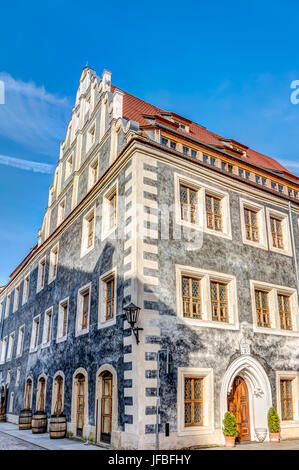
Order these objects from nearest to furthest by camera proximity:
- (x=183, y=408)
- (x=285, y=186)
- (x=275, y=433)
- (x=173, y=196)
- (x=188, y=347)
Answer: (x=183, y=408) < (x=188, y=347) < (x=275, y=433) < (x=173, y=196) < (x=285, y=186)

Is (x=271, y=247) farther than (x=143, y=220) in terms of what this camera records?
Yes

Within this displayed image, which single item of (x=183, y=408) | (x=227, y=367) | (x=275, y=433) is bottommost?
(x=275, y=433)

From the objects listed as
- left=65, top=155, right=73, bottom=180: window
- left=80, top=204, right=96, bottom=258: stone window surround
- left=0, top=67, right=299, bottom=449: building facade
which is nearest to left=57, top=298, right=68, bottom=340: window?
left=0, top=67, right=299, bottom=449: building facade

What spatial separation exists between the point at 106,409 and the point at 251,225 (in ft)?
30.1

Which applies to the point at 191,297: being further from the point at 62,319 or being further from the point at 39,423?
the point at 39,423

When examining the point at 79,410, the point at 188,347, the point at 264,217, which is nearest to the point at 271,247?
the point at 264,217

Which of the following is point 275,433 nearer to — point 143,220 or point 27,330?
point 143,220

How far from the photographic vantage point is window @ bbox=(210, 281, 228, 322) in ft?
47.8

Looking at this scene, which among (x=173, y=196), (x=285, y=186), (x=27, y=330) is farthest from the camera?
(x=27, y=330)

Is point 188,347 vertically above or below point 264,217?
below

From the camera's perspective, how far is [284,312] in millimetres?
16750

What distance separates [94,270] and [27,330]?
11.2 meters

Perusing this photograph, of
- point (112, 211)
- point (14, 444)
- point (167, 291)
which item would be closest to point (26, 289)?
point (112, 211)

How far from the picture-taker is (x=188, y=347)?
13.0 m
